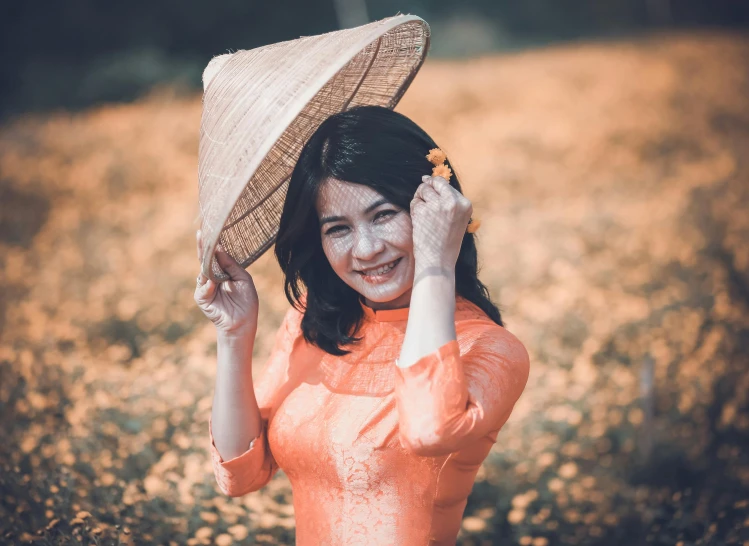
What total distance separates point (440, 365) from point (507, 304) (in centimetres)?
353

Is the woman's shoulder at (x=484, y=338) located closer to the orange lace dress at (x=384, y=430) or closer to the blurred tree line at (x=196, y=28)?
the orange lace dress at (x=384, y=430)

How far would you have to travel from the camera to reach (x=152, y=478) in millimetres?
2742

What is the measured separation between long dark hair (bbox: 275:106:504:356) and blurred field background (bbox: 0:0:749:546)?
3.36 ft

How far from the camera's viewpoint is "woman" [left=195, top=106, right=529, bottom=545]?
3.94 ft

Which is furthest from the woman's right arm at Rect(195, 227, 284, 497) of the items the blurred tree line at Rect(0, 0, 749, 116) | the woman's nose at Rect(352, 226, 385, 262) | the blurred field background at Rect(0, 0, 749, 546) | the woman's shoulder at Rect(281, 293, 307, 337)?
the blurred tree line at Rect(0, 0, 749, 116)

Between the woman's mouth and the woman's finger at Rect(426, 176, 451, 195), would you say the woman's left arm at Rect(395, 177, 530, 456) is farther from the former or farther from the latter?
the woman's mouth

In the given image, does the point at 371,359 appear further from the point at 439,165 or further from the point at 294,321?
the point at 439,165

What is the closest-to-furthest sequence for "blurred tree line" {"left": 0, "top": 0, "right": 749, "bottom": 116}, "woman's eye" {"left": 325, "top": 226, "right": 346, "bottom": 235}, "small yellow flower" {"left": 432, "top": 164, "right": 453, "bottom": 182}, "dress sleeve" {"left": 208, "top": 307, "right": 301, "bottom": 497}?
"small yellow flower" {"left": 432, "top": 164, "right": 453, "bottom": 182} → "woman's eye" {"left": 325, "top": 226, "right": 346, "bottom": 235} → "dress sleeve" {"left": 208, "top": 307, "right": 301, "bottom": 497} → "blurred tree line" {"left": 0, "top": 0, "right": 749, "bottom": 116}

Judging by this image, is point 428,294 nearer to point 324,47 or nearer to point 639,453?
point 324,47

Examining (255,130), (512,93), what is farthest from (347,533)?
(512,93)

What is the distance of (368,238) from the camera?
134 centimetres

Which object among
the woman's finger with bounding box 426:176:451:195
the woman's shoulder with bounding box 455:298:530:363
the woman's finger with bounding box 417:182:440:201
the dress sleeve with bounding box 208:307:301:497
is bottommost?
the dress sleeve with bounding box 208:307:301:497

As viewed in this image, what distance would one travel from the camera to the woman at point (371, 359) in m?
1.20

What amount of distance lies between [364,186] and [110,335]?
3406mm
